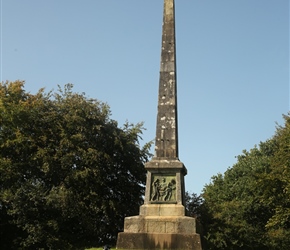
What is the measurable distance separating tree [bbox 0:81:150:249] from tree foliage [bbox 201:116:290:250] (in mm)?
6318

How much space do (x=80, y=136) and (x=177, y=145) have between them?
11959 millimetres

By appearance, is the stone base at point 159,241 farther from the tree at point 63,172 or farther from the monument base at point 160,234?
the tree at point 63,172

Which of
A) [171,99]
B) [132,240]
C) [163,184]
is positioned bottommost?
[132,240]

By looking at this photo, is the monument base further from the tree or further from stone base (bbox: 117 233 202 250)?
the tree

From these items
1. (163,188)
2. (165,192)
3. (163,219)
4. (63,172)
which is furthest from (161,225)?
(63,172)

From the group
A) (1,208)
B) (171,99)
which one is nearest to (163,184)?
(171,99)

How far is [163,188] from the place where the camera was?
35.1ft

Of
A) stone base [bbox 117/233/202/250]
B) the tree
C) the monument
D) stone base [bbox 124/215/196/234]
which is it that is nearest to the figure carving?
the monument

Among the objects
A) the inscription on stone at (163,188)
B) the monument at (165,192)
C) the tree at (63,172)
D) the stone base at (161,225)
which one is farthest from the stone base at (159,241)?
the tree at (63,172)

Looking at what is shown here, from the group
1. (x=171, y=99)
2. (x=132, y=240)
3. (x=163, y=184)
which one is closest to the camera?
(x=132, y=240)

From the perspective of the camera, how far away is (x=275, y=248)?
2939 centimetres

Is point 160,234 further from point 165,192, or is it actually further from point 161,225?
point 165,192

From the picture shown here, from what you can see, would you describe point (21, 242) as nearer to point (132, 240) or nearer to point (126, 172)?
point (126, 172)

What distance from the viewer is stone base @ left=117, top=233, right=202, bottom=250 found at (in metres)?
9.50
